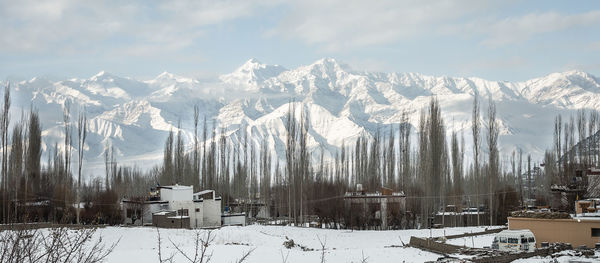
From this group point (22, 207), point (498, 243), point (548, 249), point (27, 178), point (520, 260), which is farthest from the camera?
point (27, 178)

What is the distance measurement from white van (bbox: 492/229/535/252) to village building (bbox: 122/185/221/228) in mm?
23249

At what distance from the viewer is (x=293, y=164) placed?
51.8m

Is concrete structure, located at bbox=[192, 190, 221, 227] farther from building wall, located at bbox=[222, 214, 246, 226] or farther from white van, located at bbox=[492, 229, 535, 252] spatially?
white van, located at bbox=[492, 229, 535, 252]

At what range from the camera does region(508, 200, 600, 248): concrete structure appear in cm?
2498

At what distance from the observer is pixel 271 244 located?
31.0 m

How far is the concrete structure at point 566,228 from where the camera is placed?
82.0 feet

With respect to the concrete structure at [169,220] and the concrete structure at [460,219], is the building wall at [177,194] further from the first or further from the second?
the concrete structure at [460,219]

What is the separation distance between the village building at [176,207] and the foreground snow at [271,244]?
22.2 ft

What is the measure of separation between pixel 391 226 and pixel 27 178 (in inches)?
1125

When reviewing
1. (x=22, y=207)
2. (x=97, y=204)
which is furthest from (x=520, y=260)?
(x=97, y=204)

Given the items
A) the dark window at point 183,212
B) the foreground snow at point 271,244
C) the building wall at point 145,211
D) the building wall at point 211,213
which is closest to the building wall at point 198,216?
the building wall at point 211,213

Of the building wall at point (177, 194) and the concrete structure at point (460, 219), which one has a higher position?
the building wall at point (177, 194)

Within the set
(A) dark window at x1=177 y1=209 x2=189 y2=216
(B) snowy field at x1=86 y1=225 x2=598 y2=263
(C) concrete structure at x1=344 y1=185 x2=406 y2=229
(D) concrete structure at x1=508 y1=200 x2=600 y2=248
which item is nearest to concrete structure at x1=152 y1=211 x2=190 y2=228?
(A) dark window at x1=177 y1=209 x2=189 y2=216

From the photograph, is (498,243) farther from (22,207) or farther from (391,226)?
(22,207)
